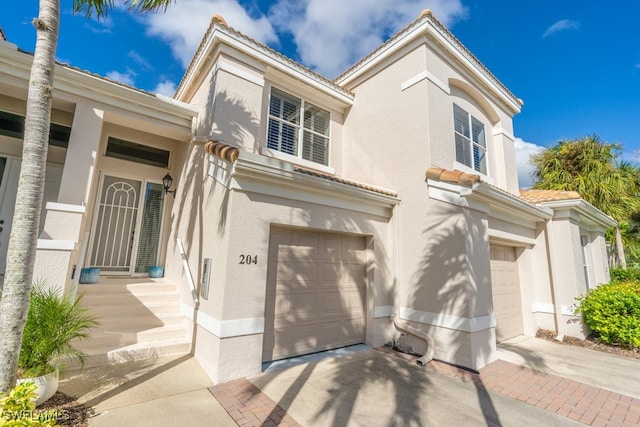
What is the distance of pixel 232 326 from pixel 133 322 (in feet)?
8.80

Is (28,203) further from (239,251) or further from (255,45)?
(255,45)

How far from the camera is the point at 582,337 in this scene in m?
8.63

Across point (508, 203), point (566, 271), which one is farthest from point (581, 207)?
point (508, 203)

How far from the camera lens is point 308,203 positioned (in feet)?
20.6

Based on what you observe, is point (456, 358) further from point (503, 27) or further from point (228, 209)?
point (503, 27)

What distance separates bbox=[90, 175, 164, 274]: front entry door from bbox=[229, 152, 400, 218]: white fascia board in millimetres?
5123

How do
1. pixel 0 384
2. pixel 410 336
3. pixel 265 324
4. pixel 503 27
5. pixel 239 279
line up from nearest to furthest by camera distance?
pixel 0 384
pixel 239 279
pixel 265 324
pixel 410 336
pixel 503 27

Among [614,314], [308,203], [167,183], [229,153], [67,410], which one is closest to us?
[67,410]

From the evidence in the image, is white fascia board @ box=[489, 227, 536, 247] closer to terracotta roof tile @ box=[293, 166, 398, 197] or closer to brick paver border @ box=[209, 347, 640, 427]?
terracotta roof tile @ box=[293, 166, 398, 197]

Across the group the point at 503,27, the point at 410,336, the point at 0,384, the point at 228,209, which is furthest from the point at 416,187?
the point at 503,27

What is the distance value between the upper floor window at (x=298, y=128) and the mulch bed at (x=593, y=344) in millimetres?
8757

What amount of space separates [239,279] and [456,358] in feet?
16.2

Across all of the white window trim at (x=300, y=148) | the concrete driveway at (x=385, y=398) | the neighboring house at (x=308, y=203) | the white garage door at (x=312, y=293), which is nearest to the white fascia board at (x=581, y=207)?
the neighboring house at (x=308, y=203)

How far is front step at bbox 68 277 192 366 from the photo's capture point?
5391 mm
